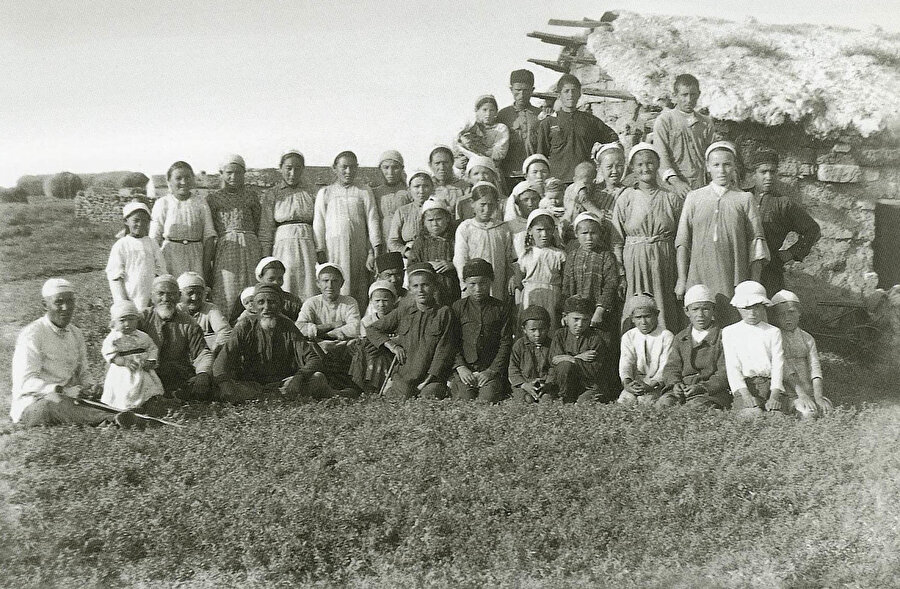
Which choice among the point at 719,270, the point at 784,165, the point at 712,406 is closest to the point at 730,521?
the point at 712,406

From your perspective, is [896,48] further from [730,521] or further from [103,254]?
[103,254]

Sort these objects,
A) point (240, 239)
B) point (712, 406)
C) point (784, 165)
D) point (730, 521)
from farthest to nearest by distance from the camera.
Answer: point (784, 165) → point (240, 239) → point (712, 406) → point (730, 521)

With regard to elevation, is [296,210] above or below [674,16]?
below

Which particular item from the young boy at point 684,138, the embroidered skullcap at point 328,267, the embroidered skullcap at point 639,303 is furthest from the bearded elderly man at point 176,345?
the young boy at point 684,138

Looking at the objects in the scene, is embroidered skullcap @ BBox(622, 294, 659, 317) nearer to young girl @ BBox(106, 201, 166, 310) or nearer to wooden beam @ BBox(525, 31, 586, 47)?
young girl @ BBox(106, 201, 166, 310)

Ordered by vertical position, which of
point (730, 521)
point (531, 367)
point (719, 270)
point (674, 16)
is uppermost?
point (674, 16)

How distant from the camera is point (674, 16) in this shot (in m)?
9.82

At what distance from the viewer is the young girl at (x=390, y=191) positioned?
783cm

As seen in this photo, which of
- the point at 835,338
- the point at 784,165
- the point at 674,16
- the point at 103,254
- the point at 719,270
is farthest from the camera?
the point at 103,254

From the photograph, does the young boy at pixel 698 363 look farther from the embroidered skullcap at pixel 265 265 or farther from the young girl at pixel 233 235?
the young girl at pixel 233 235

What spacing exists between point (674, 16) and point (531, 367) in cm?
527

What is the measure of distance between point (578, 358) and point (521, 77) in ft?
12.1

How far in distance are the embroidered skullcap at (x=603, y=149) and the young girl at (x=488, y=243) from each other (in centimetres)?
111

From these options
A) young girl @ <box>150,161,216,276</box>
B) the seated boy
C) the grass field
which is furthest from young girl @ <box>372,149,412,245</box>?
the grass field
